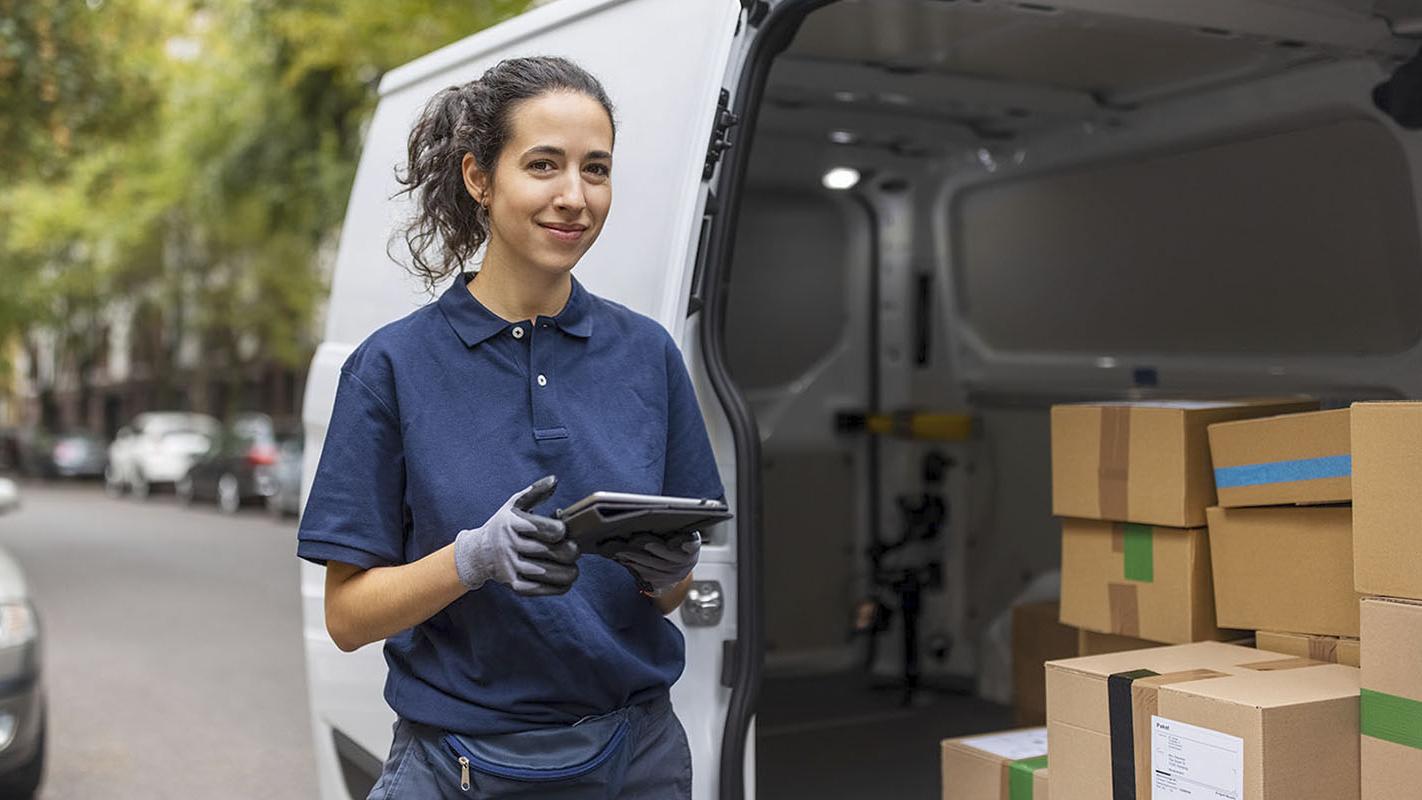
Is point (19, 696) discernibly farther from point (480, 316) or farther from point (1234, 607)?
point (1234, 607)

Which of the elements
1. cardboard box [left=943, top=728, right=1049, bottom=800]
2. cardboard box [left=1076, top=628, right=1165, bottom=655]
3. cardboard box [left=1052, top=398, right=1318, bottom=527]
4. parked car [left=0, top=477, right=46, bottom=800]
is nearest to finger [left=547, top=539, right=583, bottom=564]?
cardboard box [left=943, top=728, right=1049, bottom=800]

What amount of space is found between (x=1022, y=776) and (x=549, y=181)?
200cm

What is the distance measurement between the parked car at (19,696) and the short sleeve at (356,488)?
12.1 ft

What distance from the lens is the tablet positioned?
6.25 feet

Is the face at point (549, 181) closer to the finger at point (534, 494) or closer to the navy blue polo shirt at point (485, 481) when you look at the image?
the navy blue polo shirt at point (485, 481)

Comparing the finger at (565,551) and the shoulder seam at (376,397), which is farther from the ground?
the shoulder seam at (376,397)

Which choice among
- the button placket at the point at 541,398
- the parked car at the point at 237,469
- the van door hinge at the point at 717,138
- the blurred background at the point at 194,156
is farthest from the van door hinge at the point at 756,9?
the parked car at the point at 237,469

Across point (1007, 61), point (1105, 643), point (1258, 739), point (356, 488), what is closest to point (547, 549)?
point (356, 488)

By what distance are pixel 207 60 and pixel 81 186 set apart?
21.9 ft

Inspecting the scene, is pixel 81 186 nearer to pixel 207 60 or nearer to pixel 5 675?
pixel 207 60

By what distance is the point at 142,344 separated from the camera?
45.9m

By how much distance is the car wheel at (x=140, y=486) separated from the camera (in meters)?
24.9

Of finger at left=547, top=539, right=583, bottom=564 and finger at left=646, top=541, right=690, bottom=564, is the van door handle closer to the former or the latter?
finger at left=646, top=541, right=690, bottom=564

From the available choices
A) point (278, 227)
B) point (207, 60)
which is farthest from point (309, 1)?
point (207, 60)
